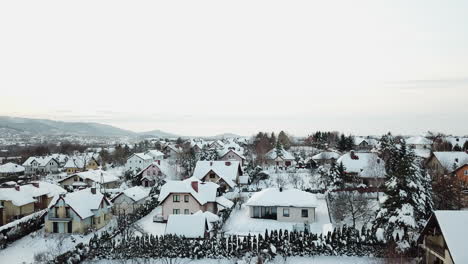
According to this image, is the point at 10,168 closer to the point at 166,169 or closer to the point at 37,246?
the point at 166,169

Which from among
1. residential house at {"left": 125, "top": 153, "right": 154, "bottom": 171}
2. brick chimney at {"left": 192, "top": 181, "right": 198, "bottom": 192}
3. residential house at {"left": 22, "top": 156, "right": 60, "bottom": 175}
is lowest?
residential house at {"left": 22, "top": 156, "right": 60, "bottom": 175}

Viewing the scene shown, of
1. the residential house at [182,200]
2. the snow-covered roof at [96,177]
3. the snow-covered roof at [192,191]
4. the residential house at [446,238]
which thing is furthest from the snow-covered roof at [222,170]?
the residential house at [446,238]

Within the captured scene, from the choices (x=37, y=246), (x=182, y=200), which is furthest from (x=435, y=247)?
(x=37, y=246)

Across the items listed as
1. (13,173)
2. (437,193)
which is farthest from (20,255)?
(13,173)

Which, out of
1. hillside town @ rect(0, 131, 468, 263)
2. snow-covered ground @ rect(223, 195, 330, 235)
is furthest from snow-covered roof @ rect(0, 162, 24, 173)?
snow-covered ground @ rect(223, 195, 330, 235)

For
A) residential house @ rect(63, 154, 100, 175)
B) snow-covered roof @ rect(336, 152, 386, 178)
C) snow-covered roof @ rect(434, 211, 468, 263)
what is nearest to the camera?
snow-covered roof @ rect(434, 211, 468, 263)

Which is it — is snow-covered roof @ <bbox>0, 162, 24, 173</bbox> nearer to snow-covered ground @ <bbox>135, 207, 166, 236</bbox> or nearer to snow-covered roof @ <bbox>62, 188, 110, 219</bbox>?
snow-covered roof @ <bbox>62, 188, 110, 219</bbox>
